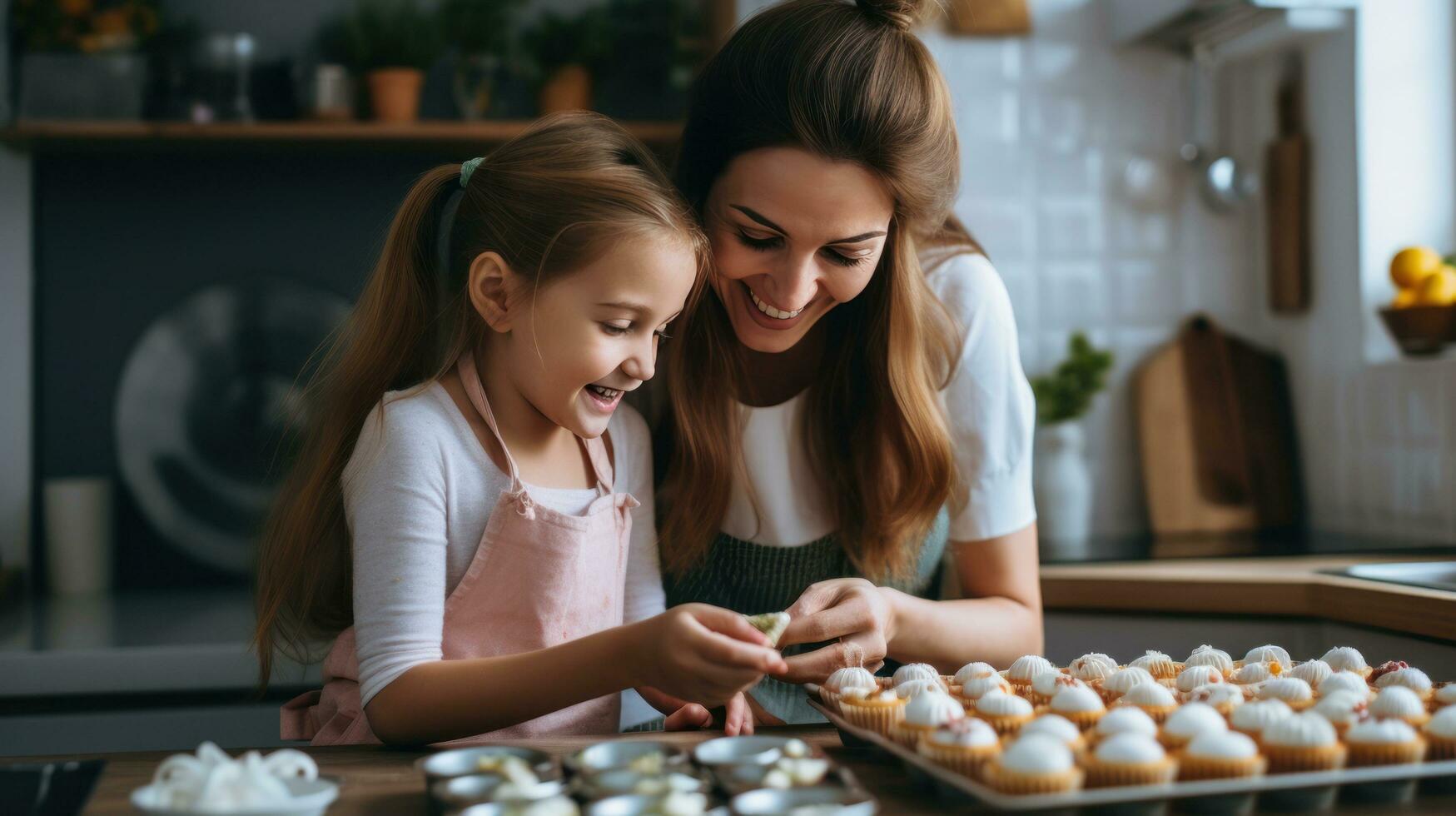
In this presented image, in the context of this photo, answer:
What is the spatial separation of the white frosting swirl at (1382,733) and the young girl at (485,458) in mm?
517

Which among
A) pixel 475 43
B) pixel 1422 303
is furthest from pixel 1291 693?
pixel 475 43

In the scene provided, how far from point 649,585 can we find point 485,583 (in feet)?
0.81

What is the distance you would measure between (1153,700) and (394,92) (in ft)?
6.59

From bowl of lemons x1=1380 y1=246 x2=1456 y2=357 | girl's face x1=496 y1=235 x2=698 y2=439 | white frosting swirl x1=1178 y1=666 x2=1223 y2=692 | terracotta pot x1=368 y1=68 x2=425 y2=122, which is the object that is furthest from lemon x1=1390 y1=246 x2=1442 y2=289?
terracotta pot x1=368 y1=68 x2=425 y2=122

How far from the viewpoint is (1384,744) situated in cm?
84

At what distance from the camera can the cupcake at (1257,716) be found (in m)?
0.88

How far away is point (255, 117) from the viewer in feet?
8.70

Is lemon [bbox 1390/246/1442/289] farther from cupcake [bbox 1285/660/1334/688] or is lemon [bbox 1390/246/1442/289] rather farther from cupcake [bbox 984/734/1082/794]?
cupcake [bbox 984/734/1082/794]

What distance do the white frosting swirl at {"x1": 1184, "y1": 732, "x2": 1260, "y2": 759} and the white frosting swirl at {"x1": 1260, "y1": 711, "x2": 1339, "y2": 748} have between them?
2 centimetres

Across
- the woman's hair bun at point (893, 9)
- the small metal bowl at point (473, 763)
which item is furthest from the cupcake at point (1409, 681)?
the woman's hair bun at point (893, 9)

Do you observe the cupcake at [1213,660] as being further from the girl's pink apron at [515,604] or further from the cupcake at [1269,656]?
the girl's pink apron at [515,604]

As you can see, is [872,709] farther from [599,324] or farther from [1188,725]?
[599,324]

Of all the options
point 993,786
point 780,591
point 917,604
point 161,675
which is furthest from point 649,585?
point 161,675

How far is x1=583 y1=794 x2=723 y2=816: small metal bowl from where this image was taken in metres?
0.76
